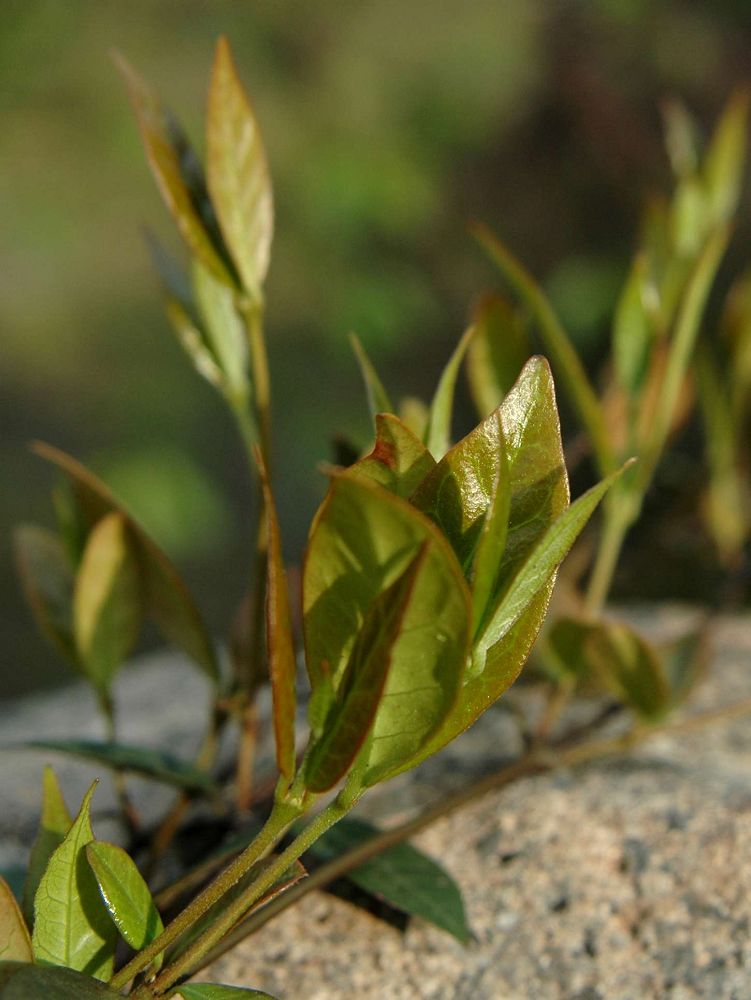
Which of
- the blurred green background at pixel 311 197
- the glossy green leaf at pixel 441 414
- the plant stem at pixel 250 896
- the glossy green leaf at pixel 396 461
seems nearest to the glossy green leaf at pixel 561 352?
the glossy green leaf at pixel 441 414

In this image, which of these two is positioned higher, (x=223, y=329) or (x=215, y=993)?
(x=223, y=329)

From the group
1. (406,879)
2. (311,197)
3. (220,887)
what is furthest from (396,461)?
(311,197)

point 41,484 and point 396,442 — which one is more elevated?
point 396,442

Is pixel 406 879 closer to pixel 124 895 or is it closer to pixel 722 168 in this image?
pixel 124 895

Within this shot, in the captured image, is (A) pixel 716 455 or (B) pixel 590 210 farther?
(B) pixel 590 210

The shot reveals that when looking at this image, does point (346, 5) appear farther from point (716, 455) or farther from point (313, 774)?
point (313, 774)

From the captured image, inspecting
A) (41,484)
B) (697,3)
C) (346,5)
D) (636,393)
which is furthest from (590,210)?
(636,393)
